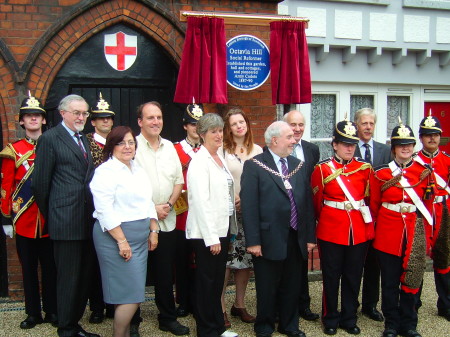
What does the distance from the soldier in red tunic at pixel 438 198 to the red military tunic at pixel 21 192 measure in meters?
3.66

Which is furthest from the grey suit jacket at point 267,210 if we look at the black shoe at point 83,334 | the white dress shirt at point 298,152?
the black shoe at point 83,334

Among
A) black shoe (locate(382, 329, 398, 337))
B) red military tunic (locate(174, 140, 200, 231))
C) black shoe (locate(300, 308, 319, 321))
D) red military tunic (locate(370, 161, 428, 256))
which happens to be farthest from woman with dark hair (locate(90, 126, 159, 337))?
black shoe (locate(382, 329, 398, 337))

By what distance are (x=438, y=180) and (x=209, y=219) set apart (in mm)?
2381

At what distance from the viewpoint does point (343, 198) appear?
5.07 metres

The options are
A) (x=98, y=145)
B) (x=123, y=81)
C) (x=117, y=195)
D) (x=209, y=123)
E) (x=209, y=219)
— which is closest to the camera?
(x=117, y=195)

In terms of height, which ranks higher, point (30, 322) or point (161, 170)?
point (161, 170)

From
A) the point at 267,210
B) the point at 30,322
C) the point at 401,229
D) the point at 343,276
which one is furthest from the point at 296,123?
the point at 30,322

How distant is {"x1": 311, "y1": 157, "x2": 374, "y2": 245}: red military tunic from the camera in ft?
16.5

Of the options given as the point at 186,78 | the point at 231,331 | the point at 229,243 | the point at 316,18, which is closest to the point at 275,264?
the point at 229,243

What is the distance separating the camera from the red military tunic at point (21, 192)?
5184 millimetres

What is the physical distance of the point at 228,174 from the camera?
4.95 metres

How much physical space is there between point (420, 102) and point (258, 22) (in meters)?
3.43

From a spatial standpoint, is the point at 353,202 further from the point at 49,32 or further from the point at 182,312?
the point at 49,32

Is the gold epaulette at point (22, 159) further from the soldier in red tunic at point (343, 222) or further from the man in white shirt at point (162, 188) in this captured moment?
the soldier in red tunic at point (343, 222)
